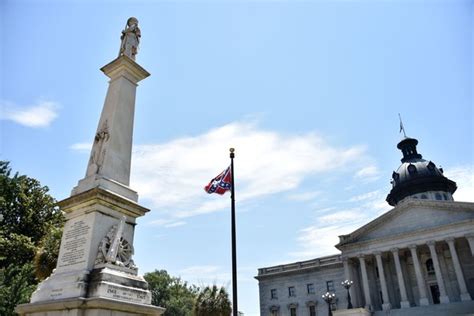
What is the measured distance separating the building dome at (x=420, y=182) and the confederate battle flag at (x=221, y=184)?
5698 cm

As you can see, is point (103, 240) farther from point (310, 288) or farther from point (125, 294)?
point (310, 288)

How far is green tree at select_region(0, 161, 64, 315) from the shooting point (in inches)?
762

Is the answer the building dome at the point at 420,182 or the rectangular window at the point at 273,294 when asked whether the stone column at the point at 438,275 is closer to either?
the building dome at the point at 420,182

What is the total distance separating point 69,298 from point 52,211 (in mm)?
30906

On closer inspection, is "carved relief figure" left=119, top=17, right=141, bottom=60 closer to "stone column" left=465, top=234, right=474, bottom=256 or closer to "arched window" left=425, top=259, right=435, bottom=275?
"stone column" left=465, top=234, right=474, bottom=256

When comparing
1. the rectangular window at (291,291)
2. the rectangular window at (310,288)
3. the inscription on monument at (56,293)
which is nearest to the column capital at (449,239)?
the rectangular window at (310,288)

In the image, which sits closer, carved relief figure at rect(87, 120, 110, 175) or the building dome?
carved relief figure at rect(87, 120, 110, 175)

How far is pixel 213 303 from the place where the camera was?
90.9 ft

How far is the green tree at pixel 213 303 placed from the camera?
27562 mm

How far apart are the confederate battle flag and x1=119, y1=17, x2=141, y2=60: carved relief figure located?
592 cm

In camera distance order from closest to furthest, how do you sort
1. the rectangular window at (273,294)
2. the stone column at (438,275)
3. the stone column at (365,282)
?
the stone column at (438,275)
the stone column at (365,282)
the rectangular window at (273,294)

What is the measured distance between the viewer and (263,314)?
2313 inches

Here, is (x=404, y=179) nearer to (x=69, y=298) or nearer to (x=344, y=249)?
(x=344, y=249)

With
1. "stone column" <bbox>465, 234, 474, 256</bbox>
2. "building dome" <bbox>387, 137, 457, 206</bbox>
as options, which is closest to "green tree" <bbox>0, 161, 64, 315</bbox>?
"stone column" <bbox>465, 234, 474, 256</bbox>
